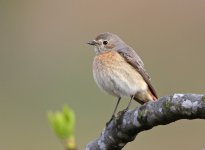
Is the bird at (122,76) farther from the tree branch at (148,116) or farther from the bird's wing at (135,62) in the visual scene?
the tree branch at (148,116)

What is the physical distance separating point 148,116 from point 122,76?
3060mm

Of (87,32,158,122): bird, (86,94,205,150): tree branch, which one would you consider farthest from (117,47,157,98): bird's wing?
(86,94,205,150): tree branch

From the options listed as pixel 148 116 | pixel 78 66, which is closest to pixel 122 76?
pixel 148 116

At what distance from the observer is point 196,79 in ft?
48.6

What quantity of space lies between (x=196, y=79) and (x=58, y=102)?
7.62 feet

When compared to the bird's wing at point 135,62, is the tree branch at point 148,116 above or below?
above

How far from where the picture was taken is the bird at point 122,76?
8.17 meters

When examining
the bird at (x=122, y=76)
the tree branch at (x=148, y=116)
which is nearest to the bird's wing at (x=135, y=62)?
the bird at (x=122, y=76)

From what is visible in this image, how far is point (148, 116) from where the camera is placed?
525 cm

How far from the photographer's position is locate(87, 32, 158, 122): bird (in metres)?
8.17

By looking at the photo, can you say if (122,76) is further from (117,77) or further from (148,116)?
(148,116)

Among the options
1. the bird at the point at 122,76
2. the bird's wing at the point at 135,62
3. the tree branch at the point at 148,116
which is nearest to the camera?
the tree branch at the point at 148,116

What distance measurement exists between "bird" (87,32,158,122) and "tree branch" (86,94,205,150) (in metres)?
2.22

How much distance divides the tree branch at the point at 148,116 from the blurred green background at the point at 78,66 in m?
6.59
